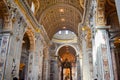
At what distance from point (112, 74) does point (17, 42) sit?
20.4 feet

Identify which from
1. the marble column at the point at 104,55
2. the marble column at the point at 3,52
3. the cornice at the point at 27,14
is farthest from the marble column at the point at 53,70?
the marble column at the point at 104,55

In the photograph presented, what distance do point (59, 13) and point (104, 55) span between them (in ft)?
36.3

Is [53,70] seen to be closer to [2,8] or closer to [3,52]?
[3,52]

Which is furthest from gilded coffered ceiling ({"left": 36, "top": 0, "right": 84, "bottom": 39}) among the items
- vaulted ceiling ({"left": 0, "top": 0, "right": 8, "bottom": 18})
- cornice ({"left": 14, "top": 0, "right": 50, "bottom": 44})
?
vaulted ceiling ({"left": 0, "top": 0, "right": 8, "bottom": 18})

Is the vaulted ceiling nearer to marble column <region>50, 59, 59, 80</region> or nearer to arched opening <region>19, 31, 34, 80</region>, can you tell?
arched opening <region>19, 31, 34, 80</region>

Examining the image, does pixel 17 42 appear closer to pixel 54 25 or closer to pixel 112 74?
pixel 112 74

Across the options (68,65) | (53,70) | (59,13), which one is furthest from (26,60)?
(68,65)

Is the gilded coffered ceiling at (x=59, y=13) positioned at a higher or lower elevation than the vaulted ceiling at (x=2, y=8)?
higher

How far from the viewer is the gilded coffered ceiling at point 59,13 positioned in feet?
50.7

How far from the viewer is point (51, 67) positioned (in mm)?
22641

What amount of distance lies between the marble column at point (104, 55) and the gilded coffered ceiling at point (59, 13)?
22.2 feet

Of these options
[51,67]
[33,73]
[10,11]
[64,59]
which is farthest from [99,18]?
[64,59]

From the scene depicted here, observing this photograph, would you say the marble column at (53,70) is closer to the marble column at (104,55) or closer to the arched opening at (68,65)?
the arched opening at (68,65)

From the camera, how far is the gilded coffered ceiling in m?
15.5
